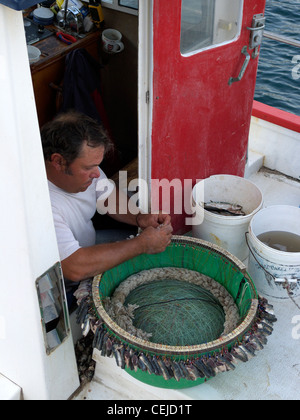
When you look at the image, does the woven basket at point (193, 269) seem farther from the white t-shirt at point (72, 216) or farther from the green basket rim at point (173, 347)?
the white t-shirt at point (72, 216)

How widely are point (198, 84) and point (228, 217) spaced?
34.0 inches

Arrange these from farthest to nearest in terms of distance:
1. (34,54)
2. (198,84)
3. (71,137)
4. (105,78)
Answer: (105,78) < (34,54) < (198,84) < (71,137)

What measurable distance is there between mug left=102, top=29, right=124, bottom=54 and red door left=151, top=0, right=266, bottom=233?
1.20 meters

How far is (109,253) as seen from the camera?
259 centimetres

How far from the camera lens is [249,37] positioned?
316 centimetres

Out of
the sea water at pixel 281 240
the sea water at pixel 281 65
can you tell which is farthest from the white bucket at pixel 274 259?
the sea water at pixel 281 65

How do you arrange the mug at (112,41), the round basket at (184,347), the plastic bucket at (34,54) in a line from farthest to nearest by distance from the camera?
the mug at (112,41), the plastic bucket at (34,54), the round basket at (184,347)

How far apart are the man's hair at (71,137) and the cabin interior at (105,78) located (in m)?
0.90

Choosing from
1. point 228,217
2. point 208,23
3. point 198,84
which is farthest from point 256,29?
point 228,217

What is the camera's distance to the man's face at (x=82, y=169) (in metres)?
2.51

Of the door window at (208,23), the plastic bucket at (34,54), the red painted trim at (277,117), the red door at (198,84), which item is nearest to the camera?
the red door at (198,84)

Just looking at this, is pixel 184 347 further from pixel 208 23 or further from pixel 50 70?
pixel 50 70

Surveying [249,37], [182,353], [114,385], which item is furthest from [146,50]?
[114,385]
